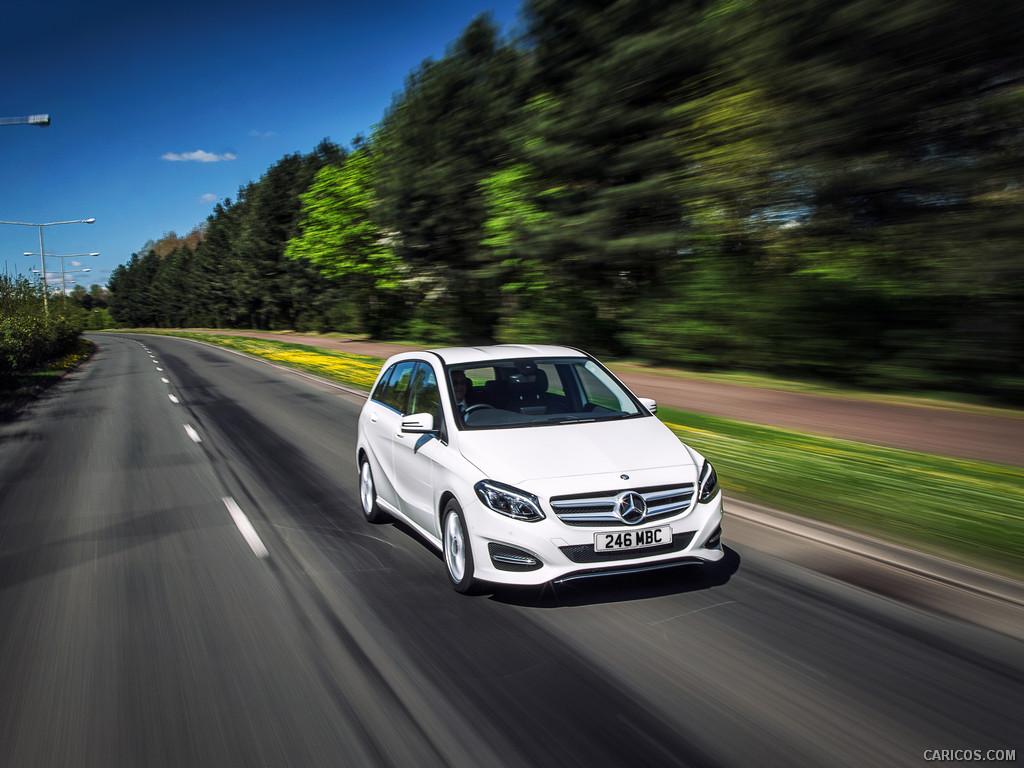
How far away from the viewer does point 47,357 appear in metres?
39.2

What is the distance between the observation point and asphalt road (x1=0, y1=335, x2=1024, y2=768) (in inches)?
134

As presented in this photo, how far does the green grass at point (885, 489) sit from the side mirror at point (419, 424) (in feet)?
11.8

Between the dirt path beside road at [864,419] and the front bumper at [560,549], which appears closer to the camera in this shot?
the front bumper at [560,549]

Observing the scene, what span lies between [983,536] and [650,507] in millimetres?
2864

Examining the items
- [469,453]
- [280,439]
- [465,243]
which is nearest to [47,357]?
[465,243]

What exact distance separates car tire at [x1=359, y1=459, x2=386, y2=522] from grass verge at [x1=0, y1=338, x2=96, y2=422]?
536 inches

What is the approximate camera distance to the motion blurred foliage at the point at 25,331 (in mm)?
25750

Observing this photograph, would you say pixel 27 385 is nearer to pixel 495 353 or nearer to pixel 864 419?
pixel 495 353

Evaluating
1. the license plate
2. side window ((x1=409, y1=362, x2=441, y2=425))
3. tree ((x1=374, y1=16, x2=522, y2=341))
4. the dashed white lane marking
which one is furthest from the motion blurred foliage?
the license plate

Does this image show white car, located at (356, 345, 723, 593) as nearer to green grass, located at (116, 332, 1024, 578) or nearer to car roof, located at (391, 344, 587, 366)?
car roof, located at (391, 344, 587, 366)

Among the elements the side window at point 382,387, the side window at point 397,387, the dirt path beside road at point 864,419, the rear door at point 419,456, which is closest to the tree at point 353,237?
the dirt path beside road at point 864,419

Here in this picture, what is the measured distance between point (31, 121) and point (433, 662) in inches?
763

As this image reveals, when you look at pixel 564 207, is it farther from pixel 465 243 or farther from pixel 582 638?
pixel 582 638

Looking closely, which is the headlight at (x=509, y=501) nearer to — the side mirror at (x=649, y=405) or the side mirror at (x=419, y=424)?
the side mirror at (x=419, y=424)
